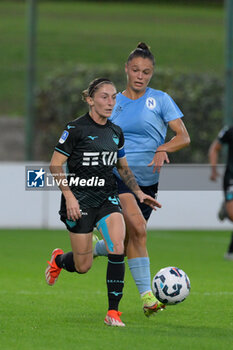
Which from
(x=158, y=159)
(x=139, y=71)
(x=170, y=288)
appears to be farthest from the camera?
(x=139, y=71)

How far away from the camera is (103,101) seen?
6.80 m

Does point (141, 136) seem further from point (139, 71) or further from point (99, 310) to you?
point (99, 310)

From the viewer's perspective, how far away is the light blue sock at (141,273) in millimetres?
7242

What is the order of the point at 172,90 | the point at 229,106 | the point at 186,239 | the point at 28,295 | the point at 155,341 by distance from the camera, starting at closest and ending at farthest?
the point at 155,341 < the point at 28,295 < the point at 186,239 < the point at 229,106 < the point at 172,90

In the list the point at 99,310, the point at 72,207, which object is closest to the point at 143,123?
the point at 72,207

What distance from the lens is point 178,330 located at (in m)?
6.57

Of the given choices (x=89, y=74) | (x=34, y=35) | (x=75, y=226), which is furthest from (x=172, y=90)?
(x=75, y=226)

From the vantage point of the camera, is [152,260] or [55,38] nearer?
[152,260]

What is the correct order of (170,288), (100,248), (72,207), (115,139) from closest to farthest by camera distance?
(72,207) < (115,139) < (170,288) < (100,248)

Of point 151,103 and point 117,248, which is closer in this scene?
point 117,248

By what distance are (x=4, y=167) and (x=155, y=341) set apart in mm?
10236

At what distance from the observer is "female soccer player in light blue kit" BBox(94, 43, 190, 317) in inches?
288

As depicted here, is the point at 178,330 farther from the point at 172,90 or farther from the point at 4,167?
the point at 172,90

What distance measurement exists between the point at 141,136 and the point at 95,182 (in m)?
0.94
